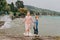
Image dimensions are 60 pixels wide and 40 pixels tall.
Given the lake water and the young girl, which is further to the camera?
the lake water

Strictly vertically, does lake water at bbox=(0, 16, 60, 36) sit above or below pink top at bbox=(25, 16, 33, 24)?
below

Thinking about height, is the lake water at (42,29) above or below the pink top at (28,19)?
below

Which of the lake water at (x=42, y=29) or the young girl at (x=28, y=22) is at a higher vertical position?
the young girl at (x=28, y=22)

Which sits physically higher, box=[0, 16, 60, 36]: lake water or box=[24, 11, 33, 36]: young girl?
box=[24, 11, 33, 36]: young girl

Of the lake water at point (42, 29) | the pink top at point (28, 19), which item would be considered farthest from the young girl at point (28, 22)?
the lake water at point (42, 29)

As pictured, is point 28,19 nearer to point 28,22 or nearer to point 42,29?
point 28,22

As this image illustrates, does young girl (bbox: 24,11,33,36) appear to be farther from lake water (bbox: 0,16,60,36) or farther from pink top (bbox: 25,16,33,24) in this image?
lake water (bbox: 0,16,60,36)

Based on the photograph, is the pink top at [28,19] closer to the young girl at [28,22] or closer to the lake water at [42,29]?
the young girl at [28,22]

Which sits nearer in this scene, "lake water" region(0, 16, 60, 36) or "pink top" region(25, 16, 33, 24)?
"pink top" region(25, 16, 33, 24)

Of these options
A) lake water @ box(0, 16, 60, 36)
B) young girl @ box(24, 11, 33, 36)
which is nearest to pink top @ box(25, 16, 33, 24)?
young girl @ box(24, 11, 33, 36)

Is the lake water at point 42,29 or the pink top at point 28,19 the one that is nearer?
the pink top at point 28,19

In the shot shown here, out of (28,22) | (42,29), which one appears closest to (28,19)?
(28,22)

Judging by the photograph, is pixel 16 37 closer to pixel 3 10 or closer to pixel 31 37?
pixel 31 37

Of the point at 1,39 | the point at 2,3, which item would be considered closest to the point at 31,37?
the point at 1,39
